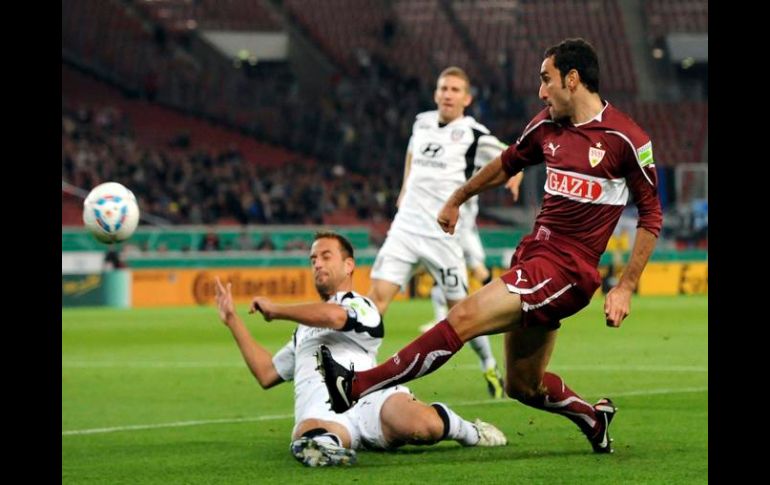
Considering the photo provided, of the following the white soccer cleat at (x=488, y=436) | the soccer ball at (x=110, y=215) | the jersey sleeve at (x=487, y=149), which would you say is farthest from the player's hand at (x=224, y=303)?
the jersey sleeve at (x=487, y=149)

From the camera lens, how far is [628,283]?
723cm

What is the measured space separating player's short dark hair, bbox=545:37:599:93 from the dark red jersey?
18cm

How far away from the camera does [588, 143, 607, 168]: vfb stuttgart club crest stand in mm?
7473

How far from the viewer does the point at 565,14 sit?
1893 inches

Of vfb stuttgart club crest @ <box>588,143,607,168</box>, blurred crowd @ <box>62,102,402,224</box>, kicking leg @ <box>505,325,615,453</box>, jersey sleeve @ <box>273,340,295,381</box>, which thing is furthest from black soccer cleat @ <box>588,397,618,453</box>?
blurred crowd @ <box>62,102,402,224</box>

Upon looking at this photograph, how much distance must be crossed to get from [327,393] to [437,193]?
469cm

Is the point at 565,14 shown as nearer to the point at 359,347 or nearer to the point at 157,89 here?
the point at 157,89

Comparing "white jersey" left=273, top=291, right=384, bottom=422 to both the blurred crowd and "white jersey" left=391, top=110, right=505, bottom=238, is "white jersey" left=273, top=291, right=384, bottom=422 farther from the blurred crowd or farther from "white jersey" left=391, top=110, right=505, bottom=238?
the blurred crowd

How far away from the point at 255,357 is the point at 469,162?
442cm

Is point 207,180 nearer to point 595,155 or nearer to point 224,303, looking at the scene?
point 224,303

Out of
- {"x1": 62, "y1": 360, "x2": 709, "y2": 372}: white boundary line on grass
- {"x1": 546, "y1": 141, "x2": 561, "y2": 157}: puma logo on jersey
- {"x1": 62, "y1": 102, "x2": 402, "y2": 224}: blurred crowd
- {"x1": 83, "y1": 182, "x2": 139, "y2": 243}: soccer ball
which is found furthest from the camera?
{"x1": 62, "y1": 102, "x2": 402, "y2": 224}: blurred crowd

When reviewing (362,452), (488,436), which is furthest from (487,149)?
(362,452)

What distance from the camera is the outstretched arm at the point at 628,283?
700cm

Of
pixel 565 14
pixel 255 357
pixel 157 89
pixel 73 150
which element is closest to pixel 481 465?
pixel 255 357
